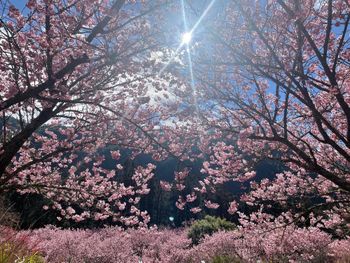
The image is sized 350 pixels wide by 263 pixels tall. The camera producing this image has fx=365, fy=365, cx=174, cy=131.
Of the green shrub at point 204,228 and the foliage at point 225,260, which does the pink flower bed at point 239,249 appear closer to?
the foliage at point 225,260

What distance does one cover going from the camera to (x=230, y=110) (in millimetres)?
6930

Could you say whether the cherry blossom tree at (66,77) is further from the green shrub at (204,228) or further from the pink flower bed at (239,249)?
the green shrub at (204,228)

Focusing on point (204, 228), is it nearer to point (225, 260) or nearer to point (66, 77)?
point (225, 260)

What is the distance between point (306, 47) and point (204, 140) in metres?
2.98

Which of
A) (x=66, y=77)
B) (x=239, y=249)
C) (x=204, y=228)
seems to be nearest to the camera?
(x=66, y=77)

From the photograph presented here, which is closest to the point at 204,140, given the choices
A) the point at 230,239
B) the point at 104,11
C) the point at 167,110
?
the point at 167,110

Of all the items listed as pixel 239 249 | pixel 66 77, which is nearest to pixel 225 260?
pixel 239 249

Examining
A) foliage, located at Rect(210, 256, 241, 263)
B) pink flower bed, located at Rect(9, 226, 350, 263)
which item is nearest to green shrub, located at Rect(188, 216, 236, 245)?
pink flower bed, located at Rect(9, 226, 350, 263)

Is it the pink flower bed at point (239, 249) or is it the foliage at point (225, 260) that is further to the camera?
the pink flower bed at point (239, 249)

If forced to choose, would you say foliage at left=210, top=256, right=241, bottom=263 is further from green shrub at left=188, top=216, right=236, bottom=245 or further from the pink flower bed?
green shrub at left=188, top=216, right=236, bottom=245

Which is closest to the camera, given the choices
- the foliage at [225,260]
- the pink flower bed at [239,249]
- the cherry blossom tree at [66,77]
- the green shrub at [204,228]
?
the cherry blossom tree at [66,77]

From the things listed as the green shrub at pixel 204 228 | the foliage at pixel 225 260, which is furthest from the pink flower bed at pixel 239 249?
the green shrub at pixel 204 228

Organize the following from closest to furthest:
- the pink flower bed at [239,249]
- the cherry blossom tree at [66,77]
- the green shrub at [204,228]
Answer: the cherry blossom tree at [66,77] < the pink flower bed at [239,249] < the green shrub at [204,228]

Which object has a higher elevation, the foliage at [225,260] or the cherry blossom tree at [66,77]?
the cherry blossom tree at [66,77]
